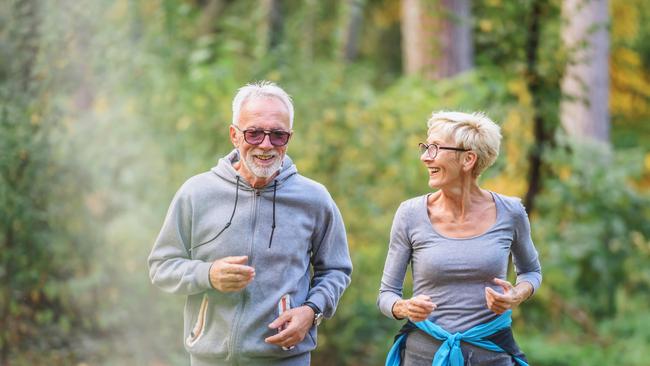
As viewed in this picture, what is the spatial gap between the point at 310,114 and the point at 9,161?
230cm

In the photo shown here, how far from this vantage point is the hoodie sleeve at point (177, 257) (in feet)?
11.6

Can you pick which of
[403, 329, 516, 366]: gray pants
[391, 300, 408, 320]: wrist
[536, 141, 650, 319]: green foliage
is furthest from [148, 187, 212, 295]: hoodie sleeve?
[536, 141, 650, 319]: green foliage

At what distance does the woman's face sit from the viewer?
3.70 metres

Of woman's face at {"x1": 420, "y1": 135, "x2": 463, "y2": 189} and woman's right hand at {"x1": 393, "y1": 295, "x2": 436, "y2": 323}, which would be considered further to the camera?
woman's face at {"x1": 420, "y1": 135, "x2": 463, "y2": 189}

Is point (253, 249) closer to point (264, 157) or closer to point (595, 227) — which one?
point (264, 157)

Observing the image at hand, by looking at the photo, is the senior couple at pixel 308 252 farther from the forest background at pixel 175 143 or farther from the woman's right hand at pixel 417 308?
the forest background at pixel 175 143

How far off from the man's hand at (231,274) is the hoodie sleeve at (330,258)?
0.39 meters

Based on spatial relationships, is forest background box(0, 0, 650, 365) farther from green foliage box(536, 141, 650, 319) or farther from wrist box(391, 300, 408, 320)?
wrist box(391, 300, 408, 320)

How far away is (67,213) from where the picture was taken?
22.9ft

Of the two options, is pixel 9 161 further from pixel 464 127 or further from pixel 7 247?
pixel 464 127

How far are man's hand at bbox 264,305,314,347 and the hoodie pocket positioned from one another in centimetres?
27

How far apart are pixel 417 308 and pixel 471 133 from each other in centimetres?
73

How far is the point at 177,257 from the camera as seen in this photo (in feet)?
12.0

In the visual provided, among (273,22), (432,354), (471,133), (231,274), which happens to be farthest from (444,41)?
(231,274)
